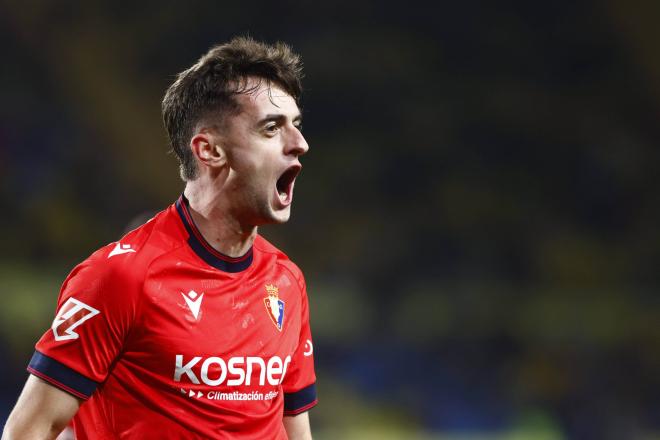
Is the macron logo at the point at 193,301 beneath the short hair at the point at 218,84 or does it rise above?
beneath

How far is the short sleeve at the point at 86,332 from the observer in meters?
2.12

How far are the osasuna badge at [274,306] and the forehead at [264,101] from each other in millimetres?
479

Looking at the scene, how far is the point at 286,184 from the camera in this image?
2.45 metres

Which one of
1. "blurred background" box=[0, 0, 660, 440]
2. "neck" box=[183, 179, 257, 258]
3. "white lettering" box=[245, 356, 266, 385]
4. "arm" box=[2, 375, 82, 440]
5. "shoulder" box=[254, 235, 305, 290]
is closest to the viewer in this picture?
"arm" box=[2, 375, 82, 440]

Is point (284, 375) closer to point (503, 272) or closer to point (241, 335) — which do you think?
point (241, 335)

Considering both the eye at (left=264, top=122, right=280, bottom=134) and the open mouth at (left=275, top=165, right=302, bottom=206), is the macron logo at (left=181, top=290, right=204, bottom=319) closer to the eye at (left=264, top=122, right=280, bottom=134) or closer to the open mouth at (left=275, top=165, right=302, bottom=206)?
the open mouth at (left=275, top=165, right=302, bottom=206)

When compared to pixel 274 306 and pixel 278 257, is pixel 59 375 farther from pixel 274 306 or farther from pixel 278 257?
pixel 278 257

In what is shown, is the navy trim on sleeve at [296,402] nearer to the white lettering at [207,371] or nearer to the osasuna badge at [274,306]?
the osasuna badge at [274,306]

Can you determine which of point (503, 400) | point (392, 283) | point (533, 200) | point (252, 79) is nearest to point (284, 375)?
point (252, 79)

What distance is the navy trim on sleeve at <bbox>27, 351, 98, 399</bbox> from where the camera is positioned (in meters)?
2.11

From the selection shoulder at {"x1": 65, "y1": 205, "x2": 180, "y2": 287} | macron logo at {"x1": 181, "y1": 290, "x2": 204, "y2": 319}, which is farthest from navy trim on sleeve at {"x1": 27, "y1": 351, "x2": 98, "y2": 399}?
macron logo at {"x1": 181, "y1": 290, "x2": 204, "y2": 319}

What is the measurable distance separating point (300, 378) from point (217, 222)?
1.82ft

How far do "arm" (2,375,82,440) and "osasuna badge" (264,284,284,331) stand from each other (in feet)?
1.90

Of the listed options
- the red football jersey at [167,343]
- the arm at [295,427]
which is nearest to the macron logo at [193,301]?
the red football jersey at [167,343]
